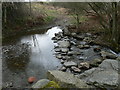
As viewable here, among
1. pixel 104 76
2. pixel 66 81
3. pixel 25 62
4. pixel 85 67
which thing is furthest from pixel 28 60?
pixel 104 76

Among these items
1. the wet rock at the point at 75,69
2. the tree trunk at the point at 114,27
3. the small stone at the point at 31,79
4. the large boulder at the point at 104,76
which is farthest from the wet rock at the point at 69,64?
the tree trunk at the point at 114,27

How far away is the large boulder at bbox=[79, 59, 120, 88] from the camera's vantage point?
18.3ft

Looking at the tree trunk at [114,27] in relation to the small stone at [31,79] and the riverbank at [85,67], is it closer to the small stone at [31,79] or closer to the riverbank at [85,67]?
the riverbank at [85,67]

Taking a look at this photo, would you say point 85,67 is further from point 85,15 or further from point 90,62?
point 85,15

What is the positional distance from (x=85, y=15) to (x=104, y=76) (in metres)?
10.9

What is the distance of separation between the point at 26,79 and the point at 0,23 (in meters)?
9.42

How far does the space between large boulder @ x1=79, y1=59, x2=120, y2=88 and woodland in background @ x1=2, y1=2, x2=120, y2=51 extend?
3.00m

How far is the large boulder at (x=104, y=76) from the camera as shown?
559cm

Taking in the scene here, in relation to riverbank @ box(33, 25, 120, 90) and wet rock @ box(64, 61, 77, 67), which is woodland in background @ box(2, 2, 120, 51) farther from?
wet rock @ box(64, 61, 77, 67)

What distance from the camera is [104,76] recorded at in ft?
19.6

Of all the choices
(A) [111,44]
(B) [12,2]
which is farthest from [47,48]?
(B) [12,2]

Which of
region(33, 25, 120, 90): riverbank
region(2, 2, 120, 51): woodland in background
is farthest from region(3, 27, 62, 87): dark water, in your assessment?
region(2, 2, 120, 51): woodland in background

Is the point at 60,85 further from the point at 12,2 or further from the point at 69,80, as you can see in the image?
the point at 12,2

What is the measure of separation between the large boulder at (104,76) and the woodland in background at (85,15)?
3.00 m
